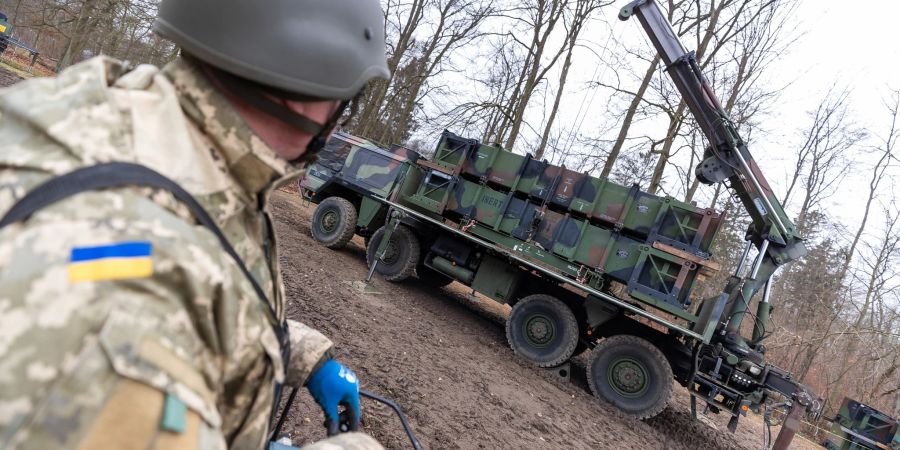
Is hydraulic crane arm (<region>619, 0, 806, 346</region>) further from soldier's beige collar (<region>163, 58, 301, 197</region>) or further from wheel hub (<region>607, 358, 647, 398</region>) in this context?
soldier's beige collar (<region>163, 58, 301, 197</region>)

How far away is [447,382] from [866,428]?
9.88 meters

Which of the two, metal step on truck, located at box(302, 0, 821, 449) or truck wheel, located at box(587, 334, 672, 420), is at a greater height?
metal step on truck, located at box(302, 0, 821, 449)

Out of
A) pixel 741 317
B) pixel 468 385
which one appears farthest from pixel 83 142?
pixel 741 317

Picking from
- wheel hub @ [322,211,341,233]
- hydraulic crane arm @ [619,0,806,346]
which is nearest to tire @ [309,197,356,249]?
wheel hub @ [322,211,341,233]

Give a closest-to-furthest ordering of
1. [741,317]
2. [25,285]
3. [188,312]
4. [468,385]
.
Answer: [25,285], [188,312], [468,385], [741,317]

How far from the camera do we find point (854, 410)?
10.5 m

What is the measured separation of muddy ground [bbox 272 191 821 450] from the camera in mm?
4348

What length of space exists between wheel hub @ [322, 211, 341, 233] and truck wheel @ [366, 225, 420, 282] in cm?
114

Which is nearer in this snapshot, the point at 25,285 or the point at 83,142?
the point at 25,285

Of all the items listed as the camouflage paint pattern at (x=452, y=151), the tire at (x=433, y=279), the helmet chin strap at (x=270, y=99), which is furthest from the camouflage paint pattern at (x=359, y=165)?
the helmet chin strap at (x=270, y=99)

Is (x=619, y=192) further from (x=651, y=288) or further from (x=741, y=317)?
(x=741, y=317)

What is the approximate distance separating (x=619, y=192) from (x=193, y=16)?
277 inches

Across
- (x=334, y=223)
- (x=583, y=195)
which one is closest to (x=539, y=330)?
(x=583, y=195)

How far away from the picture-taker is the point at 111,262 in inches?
25.7
